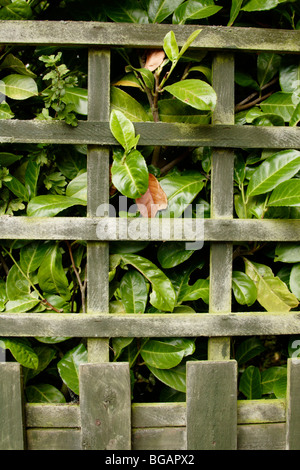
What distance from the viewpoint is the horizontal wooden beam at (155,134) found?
1.08 meters

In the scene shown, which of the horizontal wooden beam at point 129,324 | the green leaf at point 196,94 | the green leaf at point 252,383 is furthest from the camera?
the green leaf at point 252,383

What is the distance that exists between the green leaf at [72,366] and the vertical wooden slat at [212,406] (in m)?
0.34

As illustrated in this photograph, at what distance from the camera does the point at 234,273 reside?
118 cm

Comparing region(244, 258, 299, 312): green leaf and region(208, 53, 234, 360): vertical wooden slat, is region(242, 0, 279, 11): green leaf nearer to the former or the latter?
region(208, 53, 234, 360): vertical wooden slat

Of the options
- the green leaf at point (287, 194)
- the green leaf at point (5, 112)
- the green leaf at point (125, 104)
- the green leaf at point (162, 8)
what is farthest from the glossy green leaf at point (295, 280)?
the green leaf at point (5, 112)

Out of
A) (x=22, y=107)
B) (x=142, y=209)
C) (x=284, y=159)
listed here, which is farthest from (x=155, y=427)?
(x=22, y=107)

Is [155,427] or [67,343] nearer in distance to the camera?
[155,427]

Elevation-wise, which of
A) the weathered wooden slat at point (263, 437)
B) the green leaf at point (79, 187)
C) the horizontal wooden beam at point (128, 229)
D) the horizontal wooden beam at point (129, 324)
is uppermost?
the green leaf at point (79, 187)

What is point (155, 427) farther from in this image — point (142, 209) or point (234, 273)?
point (142, 209)

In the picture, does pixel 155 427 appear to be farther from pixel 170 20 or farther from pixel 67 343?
pixel 170 20

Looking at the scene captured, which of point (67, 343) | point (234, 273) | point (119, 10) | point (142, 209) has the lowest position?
point (67, 343)

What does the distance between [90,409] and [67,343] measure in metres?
0.28

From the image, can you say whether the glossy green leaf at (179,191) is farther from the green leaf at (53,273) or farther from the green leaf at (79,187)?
the green leaf at (53,273)

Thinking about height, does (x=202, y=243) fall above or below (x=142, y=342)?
above
